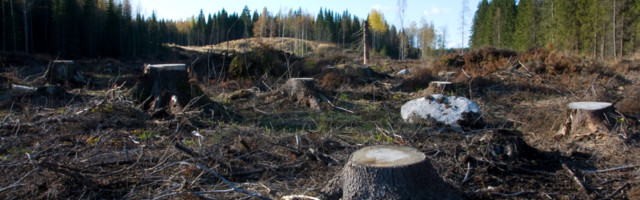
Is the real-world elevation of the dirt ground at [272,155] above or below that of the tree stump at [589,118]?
below

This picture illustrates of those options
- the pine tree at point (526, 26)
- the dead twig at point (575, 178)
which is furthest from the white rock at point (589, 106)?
the pine tree at point (526, 26)

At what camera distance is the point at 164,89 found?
6664 mm

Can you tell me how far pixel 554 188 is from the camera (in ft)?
10.3

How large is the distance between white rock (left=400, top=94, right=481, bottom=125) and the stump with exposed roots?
342cm

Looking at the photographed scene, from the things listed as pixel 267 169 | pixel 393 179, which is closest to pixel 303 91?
pixel 267 169

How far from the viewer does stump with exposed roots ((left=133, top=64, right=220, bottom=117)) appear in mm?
6555

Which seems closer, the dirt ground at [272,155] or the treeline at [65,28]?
the dirt ground at [272,155]

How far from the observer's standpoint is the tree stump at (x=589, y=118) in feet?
15.7

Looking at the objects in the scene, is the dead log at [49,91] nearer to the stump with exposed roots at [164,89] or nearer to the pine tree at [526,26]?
the stump with exposed roots at [164,89]

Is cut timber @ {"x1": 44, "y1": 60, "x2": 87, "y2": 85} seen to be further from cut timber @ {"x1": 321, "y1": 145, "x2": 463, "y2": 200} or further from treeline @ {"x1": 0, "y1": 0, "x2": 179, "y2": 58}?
treeline @ {"x1": 0, "y1": 0, "x2": 179, "y2": 58}

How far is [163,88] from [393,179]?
5.33 meters

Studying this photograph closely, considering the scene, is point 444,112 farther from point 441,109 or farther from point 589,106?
point 589,106

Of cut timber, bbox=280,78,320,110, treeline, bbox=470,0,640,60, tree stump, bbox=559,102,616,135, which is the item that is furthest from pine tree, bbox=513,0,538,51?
tree stump, bbox=559,102,616,135

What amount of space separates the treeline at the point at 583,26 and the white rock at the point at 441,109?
13.8 metres
